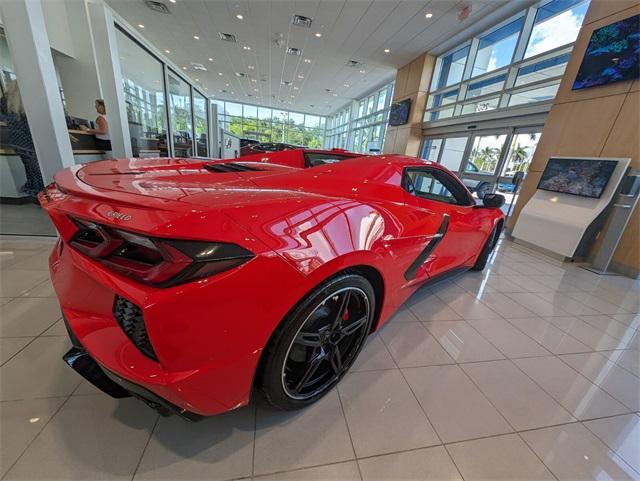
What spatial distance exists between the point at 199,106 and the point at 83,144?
19.2 ft

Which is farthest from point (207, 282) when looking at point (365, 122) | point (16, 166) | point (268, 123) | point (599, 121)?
point (268, 123)

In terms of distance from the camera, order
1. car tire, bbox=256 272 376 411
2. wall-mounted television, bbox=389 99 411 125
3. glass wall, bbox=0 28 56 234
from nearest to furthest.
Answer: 1. car tire, bbox=256 272 376 411
2. glass wall, bbox=0 28 56 234
3. wall-mounted television, bbox=389 99 411 125

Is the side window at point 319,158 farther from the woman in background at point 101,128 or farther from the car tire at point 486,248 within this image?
the woman in background at point 101,128

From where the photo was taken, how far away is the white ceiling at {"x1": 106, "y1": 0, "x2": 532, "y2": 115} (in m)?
6.04

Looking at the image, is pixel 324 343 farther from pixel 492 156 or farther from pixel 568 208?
pixel 492 156

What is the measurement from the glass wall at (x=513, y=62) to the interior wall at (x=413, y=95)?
0.41 meters

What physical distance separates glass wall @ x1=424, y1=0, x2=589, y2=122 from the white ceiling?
467 mm

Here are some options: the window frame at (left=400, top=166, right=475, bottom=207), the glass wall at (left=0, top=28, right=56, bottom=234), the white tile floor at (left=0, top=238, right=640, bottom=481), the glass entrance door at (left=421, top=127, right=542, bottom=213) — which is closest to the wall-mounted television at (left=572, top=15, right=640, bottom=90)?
the glass entrance door at (left=421, top=127, right=542, bottom=213)

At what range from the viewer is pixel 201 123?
31.0ft

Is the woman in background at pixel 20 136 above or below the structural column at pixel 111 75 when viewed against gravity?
below

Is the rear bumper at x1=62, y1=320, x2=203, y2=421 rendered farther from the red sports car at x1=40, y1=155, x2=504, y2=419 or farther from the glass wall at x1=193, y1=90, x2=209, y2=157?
the glass wall at x1=193, y1=90, x2=209, y2=157

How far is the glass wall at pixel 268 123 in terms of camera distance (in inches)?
808

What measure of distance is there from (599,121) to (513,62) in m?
2.95

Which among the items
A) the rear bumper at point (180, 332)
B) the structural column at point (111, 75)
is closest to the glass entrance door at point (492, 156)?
the rear bumper at point (180, 332)
